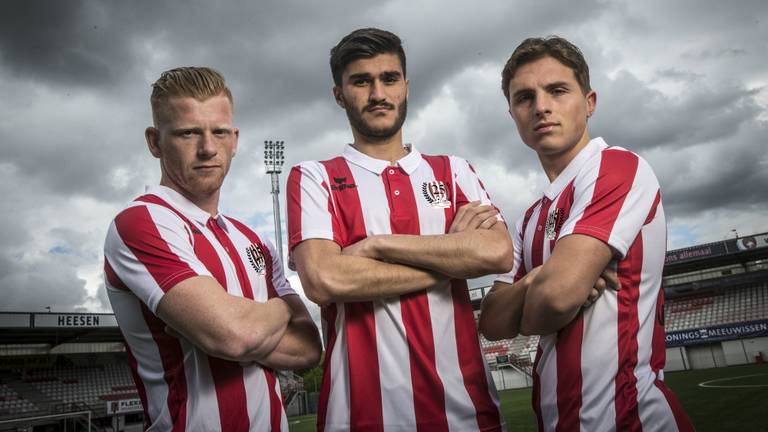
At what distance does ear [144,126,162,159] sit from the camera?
237 cm

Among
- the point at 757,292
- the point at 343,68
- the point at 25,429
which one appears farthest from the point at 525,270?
the point at 757,292

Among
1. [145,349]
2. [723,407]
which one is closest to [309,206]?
[145,349]

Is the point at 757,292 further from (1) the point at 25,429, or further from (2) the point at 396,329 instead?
(1) the point at 25,429

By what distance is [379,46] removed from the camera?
7.98 feet

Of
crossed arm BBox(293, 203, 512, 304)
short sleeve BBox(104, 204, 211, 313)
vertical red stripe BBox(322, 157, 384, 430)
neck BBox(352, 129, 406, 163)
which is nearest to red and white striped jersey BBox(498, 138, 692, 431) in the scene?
crossed arm BBox(293, 203, 512, 304)

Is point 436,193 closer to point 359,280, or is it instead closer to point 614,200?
point 359,280

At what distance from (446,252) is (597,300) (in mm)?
646

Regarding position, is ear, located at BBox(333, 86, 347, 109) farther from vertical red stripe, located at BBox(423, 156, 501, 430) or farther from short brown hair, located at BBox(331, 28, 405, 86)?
vertical red stripe, located at BBox(423, 156, 501, 430)

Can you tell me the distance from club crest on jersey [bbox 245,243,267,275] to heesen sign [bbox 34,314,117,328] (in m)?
28.0

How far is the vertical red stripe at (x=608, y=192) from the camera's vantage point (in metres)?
2.04

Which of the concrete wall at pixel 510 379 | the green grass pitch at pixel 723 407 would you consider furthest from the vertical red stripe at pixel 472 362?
the concrete wall at pixel 510 379

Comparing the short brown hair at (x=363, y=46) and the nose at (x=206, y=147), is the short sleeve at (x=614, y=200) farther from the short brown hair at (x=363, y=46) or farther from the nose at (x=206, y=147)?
the nose at (x=206, y=147)

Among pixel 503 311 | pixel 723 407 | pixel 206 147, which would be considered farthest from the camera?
pixel 723 407

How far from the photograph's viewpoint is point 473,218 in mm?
2328
